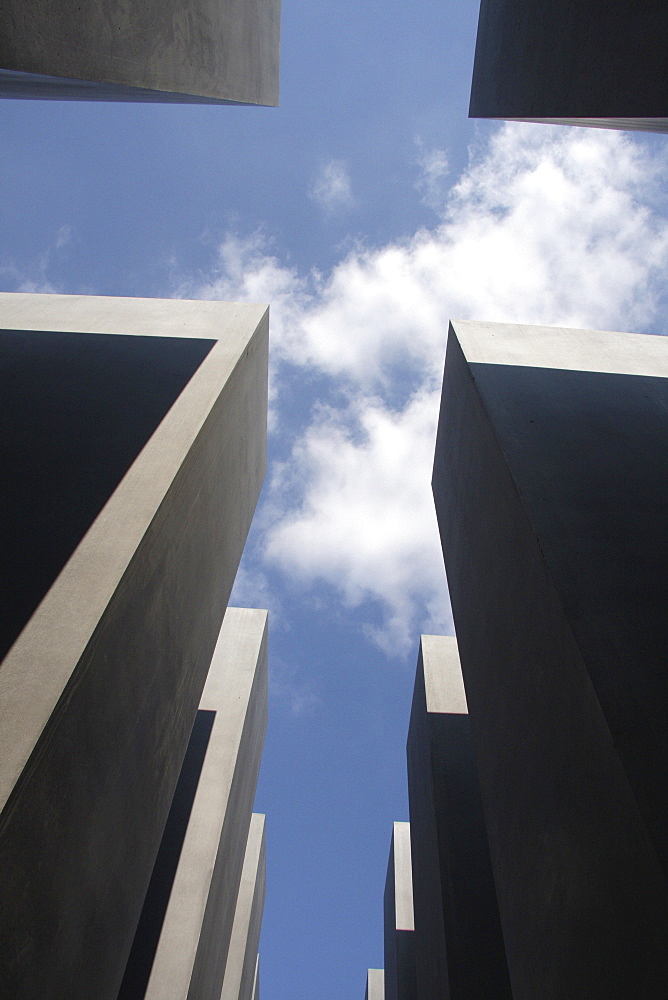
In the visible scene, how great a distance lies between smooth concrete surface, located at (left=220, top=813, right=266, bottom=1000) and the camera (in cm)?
1273

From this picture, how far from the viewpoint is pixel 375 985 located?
1777 cm

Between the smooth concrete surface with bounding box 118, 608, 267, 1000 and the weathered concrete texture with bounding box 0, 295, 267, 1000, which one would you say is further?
the smooth concrete surface with bounding box 118, 608, 267, 1000

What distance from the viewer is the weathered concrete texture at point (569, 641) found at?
2.93m

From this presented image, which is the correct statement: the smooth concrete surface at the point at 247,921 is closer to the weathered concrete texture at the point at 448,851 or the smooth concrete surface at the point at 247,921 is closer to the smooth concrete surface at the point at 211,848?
the smooth concrete surface at the point at 211,848

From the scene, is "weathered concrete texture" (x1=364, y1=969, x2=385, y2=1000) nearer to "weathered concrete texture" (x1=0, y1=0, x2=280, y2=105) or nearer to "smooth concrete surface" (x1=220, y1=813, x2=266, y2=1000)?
"smooth concrete surface" (x1=220, y1=813, x2=266, y2=1000)

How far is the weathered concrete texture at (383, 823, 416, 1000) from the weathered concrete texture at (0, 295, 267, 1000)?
9059mm

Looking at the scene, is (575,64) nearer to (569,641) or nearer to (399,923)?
(569,641)

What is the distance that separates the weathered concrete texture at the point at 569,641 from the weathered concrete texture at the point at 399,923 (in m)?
8.56

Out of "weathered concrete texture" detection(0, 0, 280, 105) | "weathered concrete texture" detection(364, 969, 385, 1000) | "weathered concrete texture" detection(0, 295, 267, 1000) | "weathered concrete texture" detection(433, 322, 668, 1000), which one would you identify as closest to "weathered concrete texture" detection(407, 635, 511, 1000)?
"weathered concrete texture" detection(433, 322, 668, 1000)

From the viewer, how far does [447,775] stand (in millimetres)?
9336

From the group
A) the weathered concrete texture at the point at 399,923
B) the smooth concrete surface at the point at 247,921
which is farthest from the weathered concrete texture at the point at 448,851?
the smooth concrete surface at the point at 247,921

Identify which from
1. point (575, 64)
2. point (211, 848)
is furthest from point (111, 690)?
point (575, 64)

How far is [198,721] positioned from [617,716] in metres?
7.81

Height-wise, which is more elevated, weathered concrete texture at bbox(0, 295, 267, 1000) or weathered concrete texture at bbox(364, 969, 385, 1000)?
weathered concrete texture at bbox(364, 969, 385, 1000)
